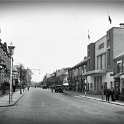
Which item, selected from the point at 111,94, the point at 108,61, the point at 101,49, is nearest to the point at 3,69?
the point at 108,61

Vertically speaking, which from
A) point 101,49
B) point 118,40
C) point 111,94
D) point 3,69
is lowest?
point 111,94

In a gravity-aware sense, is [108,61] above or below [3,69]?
above

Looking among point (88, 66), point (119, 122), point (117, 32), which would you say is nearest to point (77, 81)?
point (88, 66)

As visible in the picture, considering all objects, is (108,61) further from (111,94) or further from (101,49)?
(111,94)

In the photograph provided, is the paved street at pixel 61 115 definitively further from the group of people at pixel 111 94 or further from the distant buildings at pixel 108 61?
the distant buildings at pixel 108 61

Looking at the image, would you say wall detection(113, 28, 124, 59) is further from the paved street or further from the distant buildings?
the paved street

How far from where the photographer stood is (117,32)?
149 ft

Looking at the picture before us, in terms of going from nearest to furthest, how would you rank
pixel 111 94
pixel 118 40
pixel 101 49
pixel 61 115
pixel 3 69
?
1. pixel 61 115
2. pixel 111 94
3. pixel 3 69
4. pixel 118 40
5. pixel 101 49

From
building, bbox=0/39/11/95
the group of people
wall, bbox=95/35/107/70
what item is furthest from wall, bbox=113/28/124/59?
building, bbox=0/39/11/95

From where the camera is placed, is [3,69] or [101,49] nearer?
[3,69]

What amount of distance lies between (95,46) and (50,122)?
45.5 m

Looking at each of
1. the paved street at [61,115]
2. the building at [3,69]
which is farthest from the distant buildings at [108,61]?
the paved street at [61,115]

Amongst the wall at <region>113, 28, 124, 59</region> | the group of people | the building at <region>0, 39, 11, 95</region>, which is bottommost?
the group of people

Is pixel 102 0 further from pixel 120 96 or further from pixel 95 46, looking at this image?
pixel 95 46
